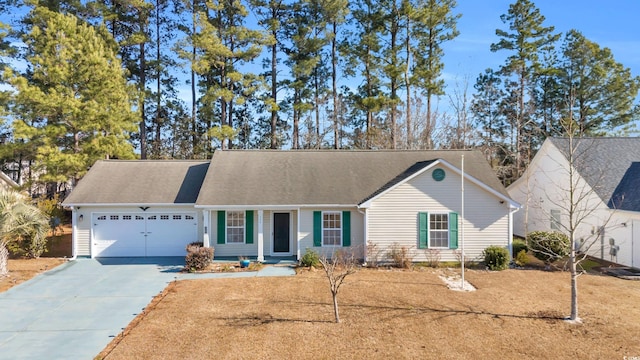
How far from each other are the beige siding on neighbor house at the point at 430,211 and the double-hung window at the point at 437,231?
177 millimetres

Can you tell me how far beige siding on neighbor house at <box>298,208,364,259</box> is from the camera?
1538 centimetres

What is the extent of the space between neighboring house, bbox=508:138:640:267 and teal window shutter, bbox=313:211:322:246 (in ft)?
27.3

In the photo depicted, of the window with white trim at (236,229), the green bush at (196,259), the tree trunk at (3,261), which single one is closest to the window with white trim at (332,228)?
the window with white trim at (236,229)

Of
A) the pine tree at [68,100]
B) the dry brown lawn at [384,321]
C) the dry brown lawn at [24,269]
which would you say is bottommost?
the dry brown lawn at [384,321]

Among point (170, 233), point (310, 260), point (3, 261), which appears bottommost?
point (310, 260)

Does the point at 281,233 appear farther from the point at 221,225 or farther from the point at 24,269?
the point at 24,269

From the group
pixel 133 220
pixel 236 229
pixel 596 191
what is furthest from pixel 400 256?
pixel 133 220

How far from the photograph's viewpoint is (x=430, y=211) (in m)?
15.0

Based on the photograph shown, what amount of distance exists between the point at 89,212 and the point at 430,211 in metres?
A: 14.4

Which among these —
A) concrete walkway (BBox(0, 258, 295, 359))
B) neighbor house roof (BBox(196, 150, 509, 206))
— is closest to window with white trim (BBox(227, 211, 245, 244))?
neighbor house roof (BBox(196, 150, 509, 206))

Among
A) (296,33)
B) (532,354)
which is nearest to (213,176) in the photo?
(532,354)

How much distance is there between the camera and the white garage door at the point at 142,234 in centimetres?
1633

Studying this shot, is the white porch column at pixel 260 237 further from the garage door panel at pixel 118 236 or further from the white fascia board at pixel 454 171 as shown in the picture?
the garage door panel at pixel 118 236

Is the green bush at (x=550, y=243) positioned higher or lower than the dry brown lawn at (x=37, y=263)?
higher
